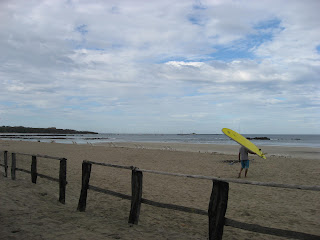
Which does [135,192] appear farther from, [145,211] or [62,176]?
[62,176]

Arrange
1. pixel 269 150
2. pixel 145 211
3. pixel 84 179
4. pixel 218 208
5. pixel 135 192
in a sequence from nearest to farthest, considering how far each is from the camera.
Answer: pixel 218 208 → pixel 135 192 → pixel 84 179 → pixel 145 211 → pixel 269 150

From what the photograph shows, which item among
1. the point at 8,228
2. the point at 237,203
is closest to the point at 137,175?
the point at 8,228

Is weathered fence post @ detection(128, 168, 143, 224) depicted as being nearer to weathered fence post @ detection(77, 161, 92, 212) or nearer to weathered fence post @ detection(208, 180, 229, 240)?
weathered fence post @ detection(77, 161, 92, 212)

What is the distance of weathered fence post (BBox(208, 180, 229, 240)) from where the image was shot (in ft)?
13.1

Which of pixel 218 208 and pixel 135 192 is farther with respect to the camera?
pixel 135 192

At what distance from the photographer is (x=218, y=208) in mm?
4008

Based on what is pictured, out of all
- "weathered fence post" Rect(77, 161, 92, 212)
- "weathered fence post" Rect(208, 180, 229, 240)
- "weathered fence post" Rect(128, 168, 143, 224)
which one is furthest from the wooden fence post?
"weathered fence post" Rect(208, 180, 229, 240)

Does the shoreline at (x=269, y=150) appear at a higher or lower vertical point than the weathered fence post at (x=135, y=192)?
lower

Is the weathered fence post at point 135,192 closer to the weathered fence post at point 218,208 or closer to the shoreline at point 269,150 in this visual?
the weathered fence post at point 218,208

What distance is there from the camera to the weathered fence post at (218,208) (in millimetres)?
3992

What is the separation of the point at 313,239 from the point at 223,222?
115 centimetres

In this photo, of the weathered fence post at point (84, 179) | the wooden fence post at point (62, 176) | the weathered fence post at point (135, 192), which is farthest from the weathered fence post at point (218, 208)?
the wooden fence post at point (62, 176)

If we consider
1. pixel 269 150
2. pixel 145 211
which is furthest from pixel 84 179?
pixel 269 150

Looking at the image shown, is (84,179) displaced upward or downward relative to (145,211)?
upward
